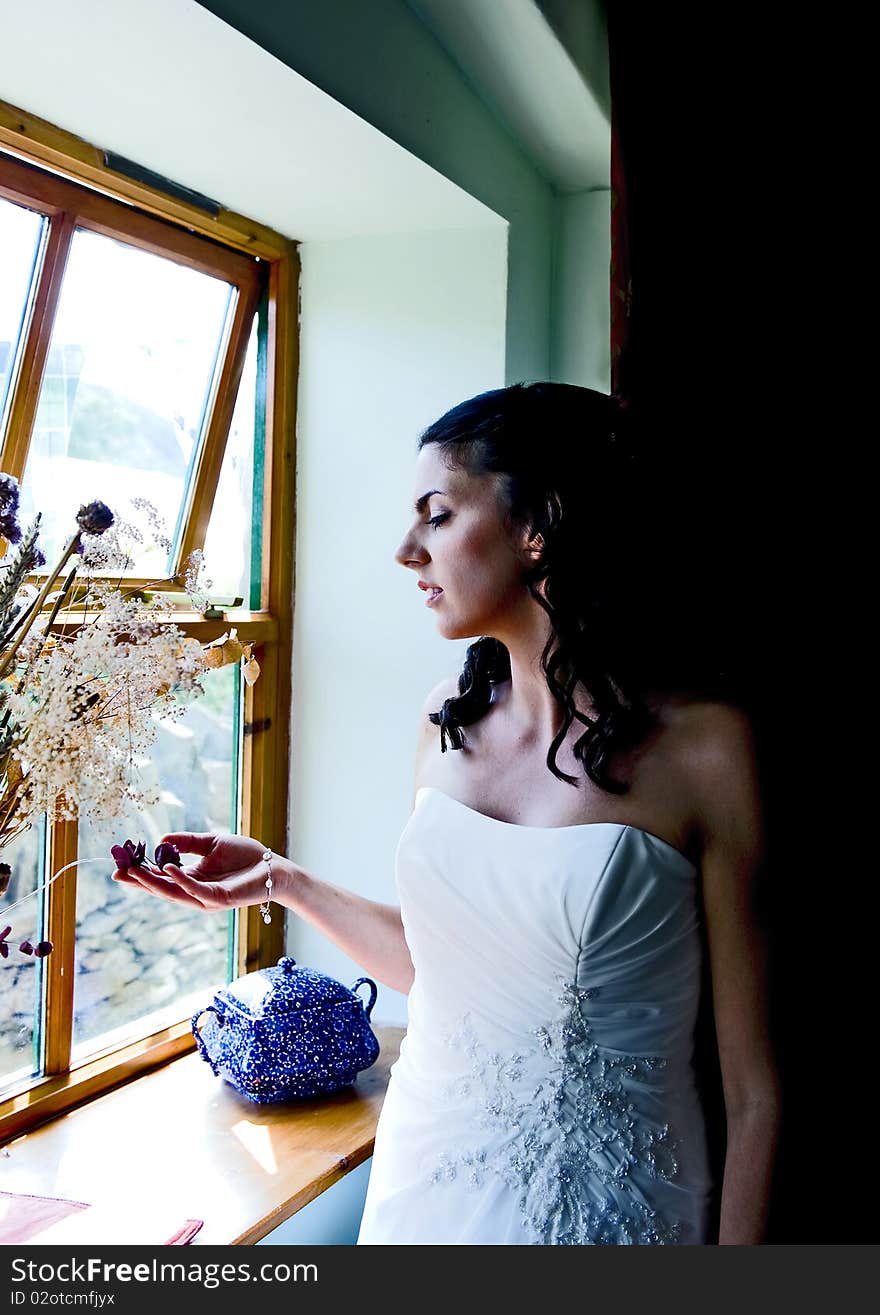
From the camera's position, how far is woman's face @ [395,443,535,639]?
1425 mm

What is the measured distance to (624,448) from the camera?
1476 mm

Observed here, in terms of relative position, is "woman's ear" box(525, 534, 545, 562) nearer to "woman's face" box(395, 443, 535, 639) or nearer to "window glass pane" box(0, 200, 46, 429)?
"woman's face" box(395, 443, 535, 639)

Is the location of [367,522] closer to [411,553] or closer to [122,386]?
[122,386]

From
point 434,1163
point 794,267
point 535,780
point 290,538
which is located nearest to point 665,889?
point 535,780

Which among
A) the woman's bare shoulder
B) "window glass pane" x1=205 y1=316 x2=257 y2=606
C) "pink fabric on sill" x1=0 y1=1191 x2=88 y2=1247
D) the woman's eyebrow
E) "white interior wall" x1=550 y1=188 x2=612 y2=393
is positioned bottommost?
"pink fabric on sill" x1=0 y1=1191 x2=88 y2=1247

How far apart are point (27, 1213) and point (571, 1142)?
Answer: 749 mm

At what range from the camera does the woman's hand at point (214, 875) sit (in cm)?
143

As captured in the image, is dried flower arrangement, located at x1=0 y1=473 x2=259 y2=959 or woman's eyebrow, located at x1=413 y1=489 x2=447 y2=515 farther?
woman's eyebrow, located at x1=413 y1=489 x2=447 y2=515

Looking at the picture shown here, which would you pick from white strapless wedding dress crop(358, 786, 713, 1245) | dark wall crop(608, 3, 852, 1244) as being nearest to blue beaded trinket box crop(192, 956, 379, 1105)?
white strapless wedding dress crop(358, 786, 713, 1245)

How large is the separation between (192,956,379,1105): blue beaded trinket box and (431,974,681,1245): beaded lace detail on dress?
596 millimetres

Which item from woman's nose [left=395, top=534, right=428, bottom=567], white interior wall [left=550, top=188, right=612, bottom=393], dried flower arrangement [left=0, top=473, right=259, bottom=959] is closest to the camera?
dried flower arrangement [left=0, top=473, right=259, bottom=959]

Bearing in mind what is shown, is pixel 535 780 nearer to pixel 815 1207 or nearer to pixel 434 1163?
pixel 434 1163

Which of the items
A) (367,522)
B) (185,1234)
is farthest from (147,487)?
(185,1234)

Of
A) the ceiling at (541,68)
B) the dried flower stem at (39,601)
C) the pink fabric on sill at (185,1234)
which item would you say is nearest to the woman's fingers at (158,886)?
the dried flower stem at (39,601)
